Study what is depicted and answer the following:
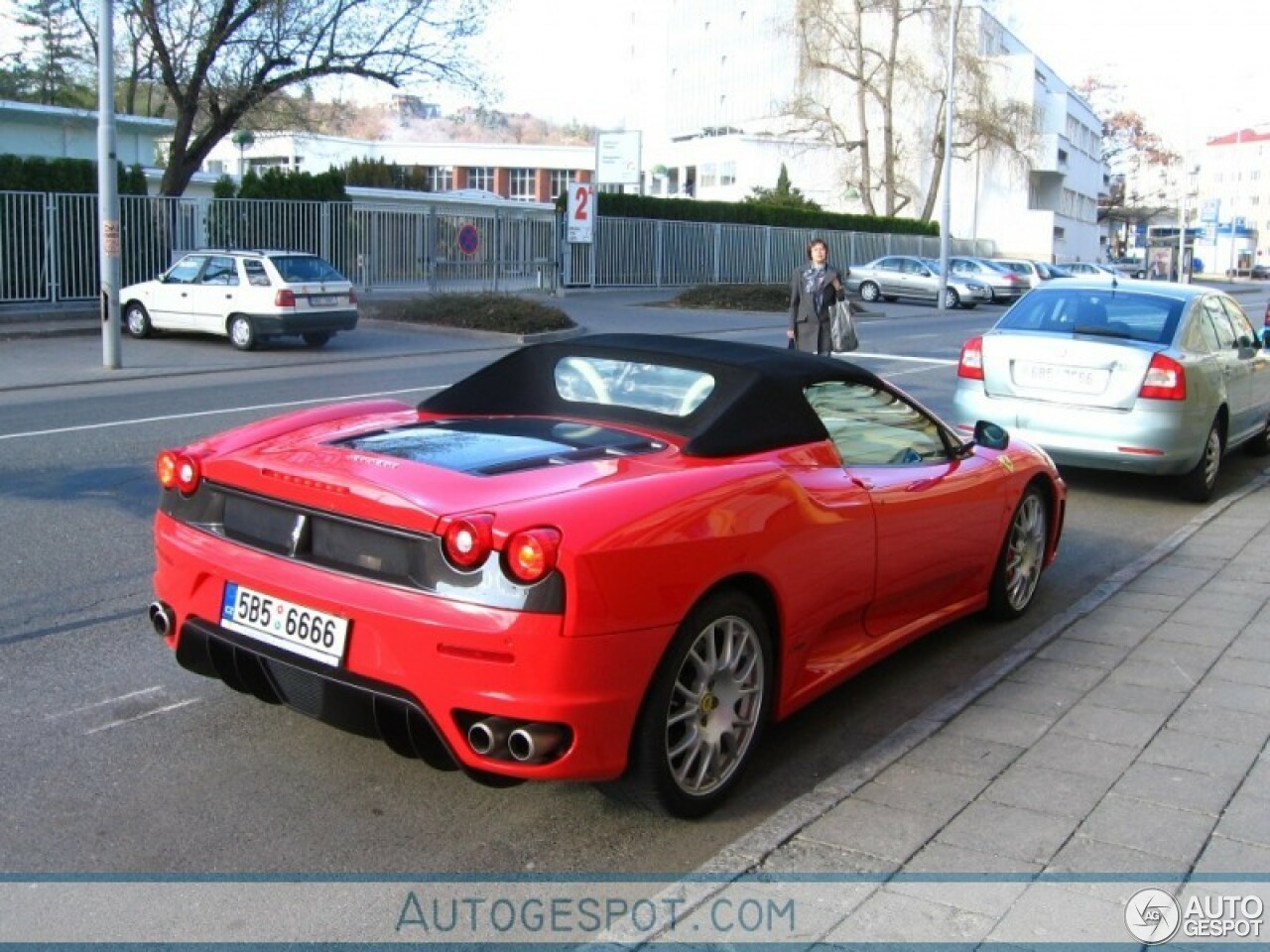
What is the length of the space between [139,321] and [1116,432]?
700 inches

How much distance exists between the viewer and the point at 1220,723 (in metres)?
4.88

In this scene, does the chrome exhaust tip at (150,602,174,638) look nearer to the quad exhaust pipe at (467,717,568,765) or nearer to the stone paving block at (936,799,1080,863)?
the quad exhaust pipe at (467,717,568,765)

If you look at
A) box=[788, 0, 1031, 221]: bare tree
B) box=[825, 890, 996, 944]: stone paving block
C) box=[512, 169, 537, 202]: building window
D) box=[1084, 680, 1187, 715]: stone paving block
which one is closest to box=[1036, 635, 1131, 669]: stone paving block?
box=[1084, 680, 1187, 715]: stone paving block

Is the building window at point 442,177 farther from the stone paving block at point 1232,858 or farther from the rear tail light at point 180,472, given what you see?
the stone paving block at point 1232,858

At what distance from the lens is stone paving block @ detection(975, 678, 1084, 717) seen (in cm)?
502

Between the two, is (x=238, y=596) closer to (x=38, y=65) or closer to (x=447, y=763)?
(x=447, y=763)

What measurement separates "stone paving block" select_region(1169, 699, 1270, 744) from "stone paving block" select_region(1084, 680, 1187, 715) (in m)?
0.06

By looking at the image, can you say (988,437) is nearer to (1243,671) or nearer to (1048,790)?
(1243,671)

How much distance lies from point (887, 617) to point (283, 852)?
2457mm

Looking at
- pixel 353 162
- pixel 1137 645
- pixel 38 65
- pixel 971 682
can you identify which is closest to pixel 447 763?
pixel 971 682

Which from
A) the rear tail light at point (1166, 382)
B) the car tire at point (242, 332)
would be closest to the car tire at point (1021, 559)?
the rear tail light at point (1166, 382)

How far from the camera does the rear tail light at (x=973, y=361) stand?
32.2 ft

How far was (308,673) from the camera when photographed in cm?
385

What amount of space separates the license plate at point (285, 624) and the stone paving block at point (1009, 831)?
1.85 metres
